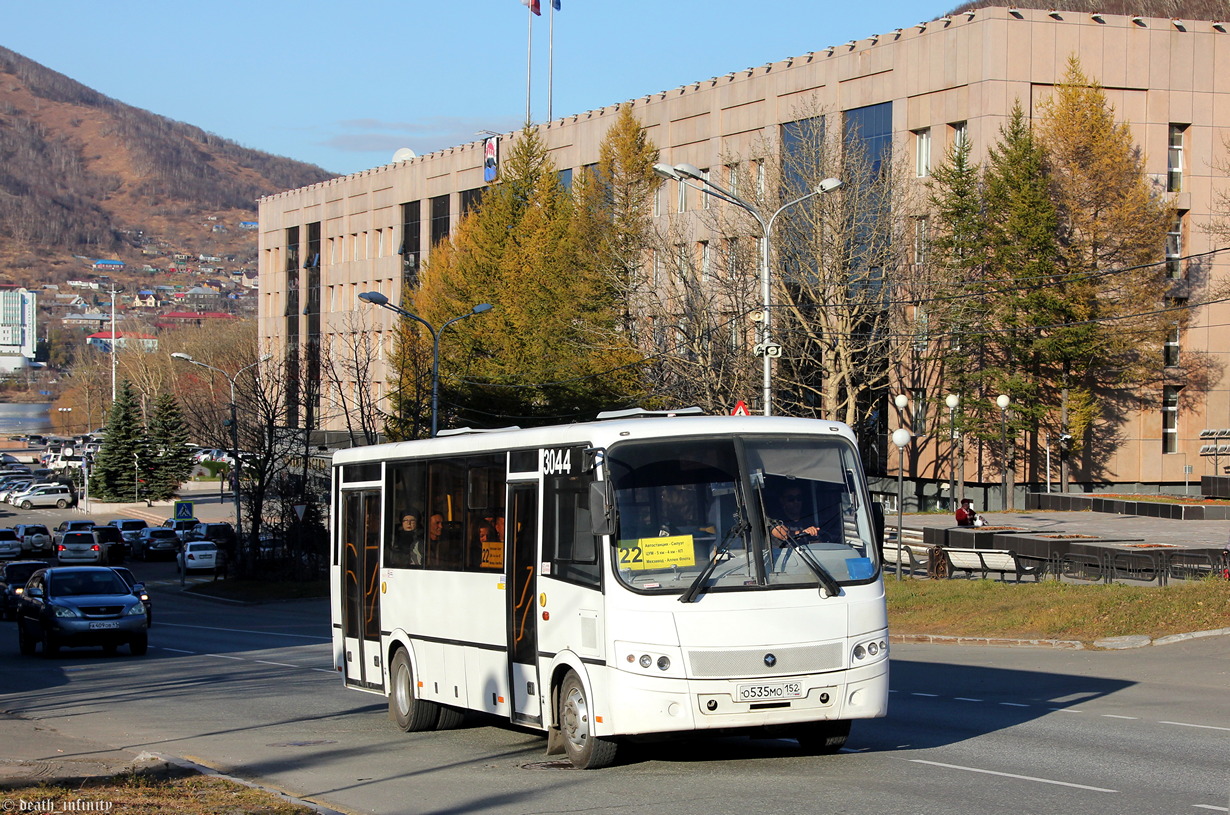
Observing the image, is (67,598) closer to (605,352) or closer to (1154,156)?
(605,352)

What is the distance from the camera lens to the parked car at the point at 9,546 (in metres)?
64.2

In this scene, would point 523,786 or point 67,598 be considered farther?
point 67,598

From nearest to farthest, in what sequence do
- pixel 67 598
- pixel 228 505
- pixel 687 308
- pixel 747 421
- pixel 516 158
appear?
1. pixel 747 421
2. pixel 67 598
3. pixel 687 308
4. pixel 516 158
5. pixel 228 505

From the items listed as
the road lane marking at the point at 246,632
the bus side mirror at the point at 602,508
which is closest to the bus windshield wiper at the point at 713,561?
the bus side mirror at the point at 602,508

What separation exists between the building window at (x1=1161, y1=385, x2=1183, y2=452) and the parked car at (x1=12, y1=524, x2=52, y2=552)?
49124mm

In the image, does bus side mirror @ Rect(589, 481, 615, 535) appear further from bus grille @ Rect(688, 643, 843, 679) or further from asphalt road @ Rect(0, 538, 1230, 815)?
asphalt road @ Rect(0, 538, 1230, 815)

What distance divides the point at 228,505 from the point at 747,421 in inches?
3720

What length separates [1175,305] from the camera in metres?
55.1

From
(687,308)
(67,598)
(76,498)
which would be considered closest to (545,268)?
(687,308)

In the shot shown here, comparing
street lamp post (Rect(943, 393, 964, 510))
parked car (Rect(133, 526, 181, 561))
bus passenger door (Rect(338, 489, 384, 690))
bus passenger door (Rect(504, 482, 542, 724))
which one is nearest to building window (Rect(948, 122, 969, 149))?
street lamp post (Rect(943, 393, 964, 510))

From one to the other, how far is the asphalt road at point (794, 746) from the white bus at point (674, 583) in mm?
509

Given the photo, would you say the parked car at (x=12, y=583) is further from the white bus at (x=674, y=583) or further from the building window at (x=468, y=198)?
the building window at (x=468, y=198)

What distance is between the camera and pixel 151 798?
31.0 feet

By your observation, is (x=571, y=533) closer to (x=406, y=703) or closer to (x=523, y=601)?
(x=523, y=601)
